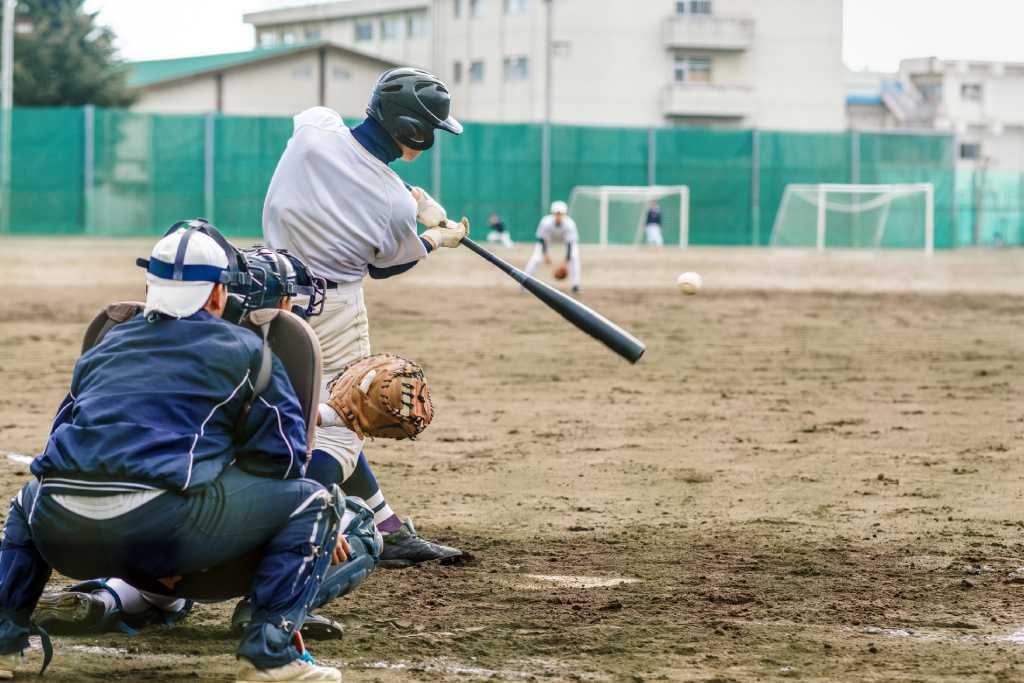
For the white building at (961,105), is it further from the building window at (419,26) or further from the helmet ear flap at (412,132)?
the helmet ear flap at (412,132)

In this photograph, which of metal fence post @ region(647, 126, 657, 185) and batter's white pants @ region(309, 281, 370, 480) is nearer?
batter's white pants @ region(309, 281, 370, 480)

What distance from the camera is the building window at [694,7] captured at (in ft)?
172

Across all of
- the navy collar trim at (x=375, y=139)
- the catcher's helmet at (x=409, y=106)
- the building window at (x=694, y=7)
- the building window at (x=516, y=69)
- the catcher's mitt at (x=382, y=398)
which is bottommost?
the catcher's mitt at (x=382, y=398)

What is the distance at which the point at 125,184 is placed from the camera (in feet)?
108

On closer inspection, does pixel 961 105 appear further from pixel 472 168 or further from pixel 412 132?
pixel 412 132

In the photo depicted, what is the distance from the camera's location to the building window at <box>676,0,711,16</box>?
2069 inches

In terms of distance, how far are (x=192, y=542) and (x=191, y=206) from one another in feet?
104

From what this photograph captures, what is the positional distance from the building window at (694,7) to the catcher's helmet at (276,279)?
51654 mm

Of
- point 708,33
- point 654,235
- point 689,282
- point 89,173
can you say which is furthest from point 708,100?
point 689,282

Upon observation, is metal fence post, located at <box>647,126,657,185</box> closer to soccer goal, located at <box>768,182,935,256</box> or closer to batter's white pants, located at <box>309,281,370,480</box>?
soccer goal, located at <box>768,182,935,256</box>

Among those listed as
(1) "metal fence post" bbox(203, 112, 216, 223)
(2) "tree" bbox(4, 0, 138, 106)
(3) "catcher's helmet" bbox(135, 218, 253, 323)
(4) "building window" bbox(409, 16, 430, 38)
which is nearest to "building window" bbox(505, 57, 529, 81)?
(4) "building window" bbox(409, 16, 430, 38)

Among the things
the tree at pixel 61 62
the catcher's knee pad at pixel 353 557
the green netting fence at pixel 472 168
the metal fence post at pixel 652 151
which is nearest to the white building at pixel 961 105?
the green netting fence at pixel 472 168

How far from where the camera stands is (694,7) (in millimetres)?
52906

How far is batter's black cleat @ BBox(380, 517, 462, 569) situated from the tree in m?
39.1
